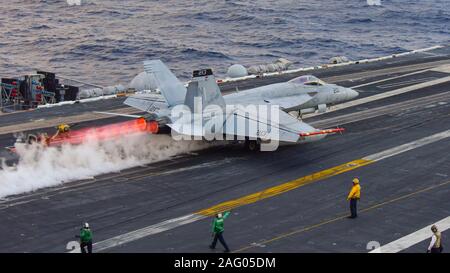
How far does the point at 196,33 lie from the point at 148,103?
67.2m

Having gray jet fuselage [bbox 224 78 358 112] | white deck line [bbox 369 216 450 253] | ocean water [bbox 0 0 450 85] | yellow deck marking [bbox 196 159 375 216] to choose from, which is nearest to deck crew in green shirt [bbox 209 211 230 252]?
yellow deck marking [bbox 196 159 375 216]

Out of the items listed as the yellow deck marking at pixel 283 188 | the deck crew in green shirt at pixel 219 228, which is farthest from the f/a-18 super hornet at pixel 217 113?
the deck crew in green shirt at pixel 219 228

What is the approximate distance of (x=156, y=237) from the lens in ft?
95.0

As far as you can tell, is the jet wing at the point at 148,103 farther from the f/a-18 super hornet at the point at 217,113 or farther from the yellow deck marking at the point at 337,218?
the yellow deck marking at the point at 337,218

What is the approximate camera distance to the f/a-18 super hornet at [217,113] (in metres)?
38.5

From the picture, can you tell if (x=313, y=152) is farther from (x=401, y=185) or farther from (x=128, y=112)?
(x=128, y=112)

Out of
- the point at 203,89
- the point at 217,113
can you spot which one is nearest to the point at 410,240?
the point at 217,113

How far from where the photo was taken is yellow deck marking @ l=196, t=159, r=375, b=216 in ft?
107

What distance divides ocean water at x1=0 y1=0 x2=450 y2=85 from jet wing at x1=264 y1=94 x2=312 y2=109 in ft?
126

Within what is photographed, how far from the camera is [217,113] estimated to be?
39.8 m

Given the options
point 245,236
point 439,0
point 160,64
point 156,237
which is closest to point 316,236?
point 245,236

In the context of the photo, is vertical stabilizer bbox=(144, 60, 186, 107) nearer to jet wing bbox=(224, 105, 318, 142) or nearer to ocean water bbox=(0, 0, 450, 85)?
jet wing bbox=(224, 105, 318, 142)

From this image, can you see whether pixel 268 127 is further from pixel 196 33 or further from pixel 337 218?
pixel 196 33
